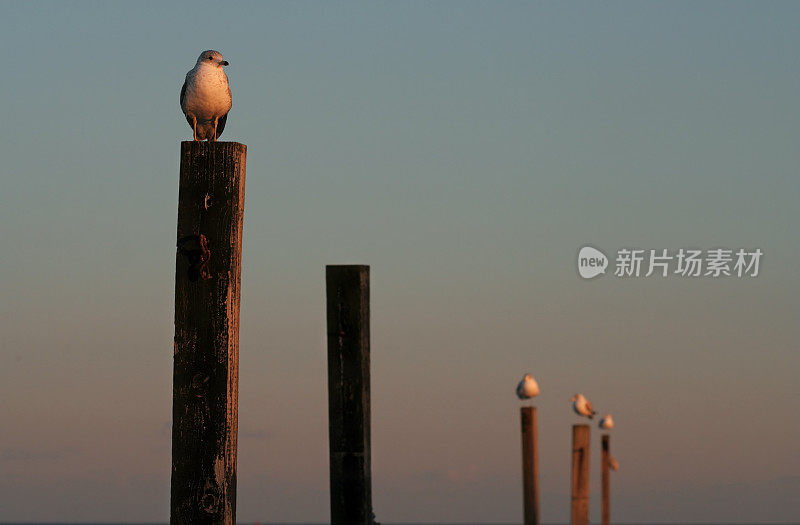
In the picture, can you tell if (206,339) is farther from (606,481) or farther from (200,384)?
(606,481)

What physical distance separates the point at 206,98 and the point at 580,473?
1296 cm

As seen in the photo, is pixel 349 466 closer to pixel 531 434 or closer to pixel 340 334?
pixel 340 334

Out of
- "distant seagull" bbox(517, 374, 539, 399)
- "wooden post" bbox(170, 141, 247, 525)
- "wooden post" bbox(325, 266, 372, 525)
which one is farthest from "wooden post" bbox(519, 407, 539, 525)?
"wooden post" bbox(170, 141, 247, 525)

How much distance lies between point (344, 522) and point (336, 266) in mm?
1378

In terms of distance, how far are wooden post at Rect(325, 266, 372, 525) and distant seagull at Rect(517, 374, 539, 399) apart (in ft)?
39.4

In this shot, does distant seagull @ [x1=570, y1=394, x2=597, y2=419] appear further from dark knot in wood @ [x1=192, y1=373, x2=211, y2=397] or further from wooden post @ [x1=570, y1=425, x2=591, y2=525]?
dark knot in wood @ [x1=192, y1=373, x2=211, y2=397]

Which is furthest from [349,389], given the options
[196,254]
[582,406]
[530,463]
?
Answer: [582,406]

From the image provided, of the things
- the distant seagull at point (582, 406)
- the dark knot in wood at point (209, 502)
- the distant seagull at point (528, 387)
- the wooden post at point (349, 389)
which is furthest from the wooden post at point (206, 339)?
the distant seagull at point (582, 406)

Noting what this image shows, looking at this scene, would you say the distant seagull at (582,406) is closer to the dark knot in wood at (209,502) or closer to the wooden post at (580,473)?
the wooden post at (580,473)

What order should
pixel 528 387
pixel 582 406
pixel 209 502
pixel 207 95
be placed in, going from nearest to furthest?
pixel 209 502 → pixel 207 95 → pixel 528 387 → pixel 582 406

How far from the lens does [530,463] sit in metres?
14.8

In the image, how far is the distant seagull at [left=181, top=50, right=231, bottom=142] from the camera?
6.89m

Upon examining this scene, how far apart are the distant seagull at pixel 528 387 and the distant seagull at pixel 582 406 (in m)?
5.63

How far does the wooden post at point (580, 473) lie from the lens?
18.4 metres
